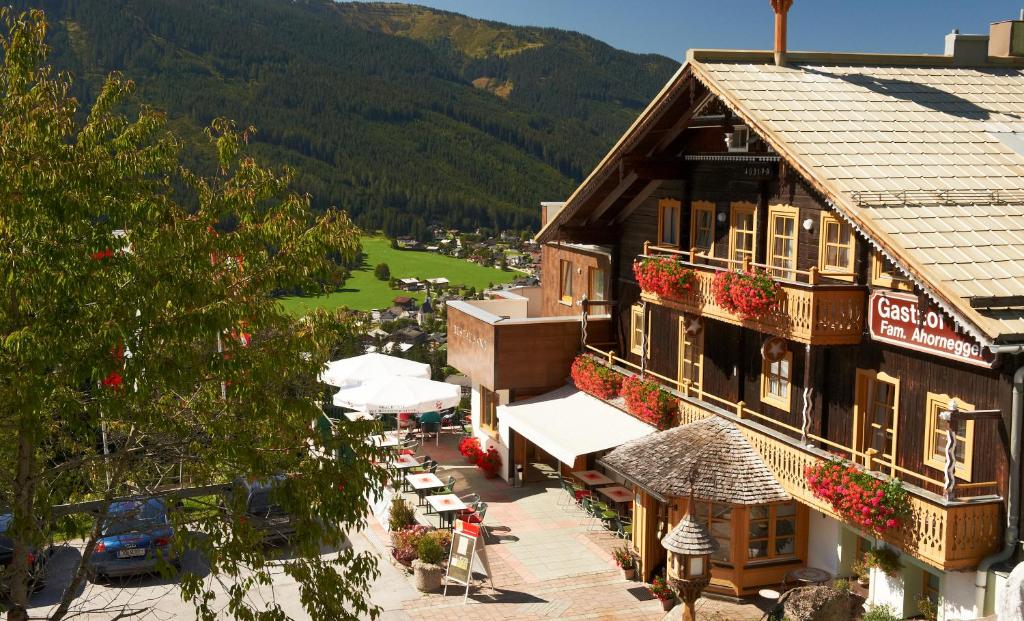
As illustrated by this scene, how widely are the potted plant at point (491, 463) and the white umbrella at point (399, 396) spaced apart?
158 cm

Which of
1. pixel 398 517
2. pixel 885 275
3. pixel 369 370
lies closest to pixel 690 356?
pixel 885 275

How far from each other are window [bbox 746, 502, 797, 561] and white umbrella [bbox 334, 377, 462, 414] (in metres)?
11.0

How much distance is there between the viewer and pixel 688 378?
76.1 ft

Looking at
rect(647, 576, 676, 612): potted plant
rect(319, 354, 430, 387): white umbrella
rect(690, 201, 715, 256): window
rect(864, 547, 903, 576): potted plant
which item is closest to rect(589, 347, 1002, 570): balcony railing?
rect(864, 547, 903, 576): potted plant

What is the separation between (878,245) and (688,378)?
25.3ft

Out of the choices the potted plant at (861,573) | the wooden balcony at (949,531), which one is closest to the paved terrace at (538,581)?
the potted plant at (861,573)

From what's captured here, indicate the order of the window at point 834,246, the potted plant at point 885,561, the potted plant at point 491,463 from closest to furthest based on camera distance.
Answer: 1. the potted plant at point 885,561
2. the window at point 834,246
3. the potted plant at point 491,463

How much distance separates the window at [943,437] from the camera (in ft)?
50.6

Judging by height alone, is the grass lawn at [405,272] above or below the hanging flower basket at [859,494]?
below

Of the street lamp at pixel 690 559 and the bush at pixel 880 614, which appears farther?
the bush at pixel 880 614

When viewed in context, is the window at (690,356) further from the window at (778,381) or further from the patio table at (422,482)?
the patio table at (422,482)

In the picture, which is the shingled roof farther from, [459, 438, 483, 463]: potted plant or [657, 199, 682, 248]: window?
[459, 438, 483, 463]: potted plant

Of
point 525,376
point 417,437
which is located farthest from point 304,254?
point 417,437

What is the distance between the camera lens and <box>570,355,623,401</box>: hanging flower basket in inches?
966
